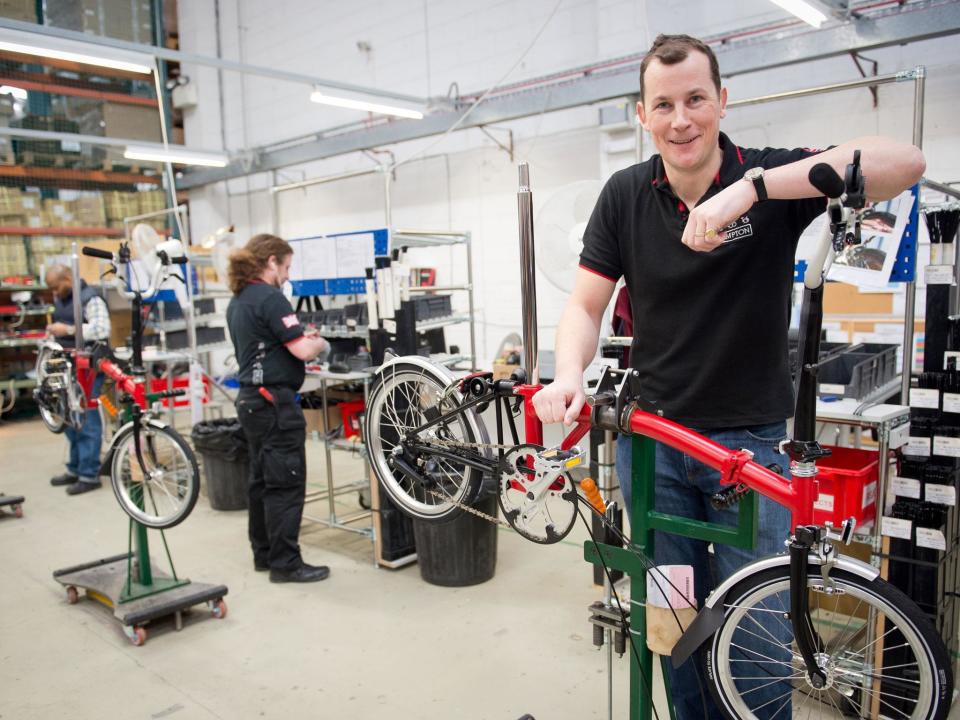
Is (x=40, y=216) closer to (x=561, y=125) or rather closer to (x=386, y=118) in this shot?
(x=386, y=118)

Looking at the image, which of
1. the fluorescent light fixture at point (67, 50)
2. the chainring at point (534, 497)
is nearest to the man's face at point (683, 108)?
the chainring at point (534, 497)

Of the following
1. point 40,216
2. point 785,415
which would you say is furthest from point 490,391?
point 40,216

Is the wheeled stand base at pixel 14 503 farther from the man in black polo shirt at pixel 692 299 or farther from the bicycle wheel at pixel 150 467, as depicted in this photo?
the man in black polo shirt at pixel 692 299

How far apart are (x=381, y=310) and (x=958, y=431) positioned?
2.31 meters

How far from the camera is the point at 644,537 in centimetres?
141

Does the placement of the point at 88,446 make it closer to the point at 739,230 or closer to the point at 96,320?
the point at 96,320

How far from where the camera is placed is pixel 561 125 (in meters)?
6.47

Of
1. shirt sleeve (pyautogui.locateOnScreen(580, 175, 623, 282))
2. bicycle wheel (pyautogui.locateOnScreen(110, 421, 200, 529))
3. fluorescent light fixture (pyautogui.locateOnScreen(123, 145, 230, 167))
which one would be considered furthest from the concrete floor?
fluorescent light fixture (pyautogui.locateOnScreen(123, 145, 230, 167))

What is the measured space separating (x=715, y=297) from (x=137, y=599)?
2883 mm

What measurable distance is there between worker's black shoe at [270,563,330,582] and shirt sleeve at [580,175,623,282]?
106 inches

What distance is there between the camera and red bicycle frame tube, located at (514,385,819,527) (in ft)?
3.94

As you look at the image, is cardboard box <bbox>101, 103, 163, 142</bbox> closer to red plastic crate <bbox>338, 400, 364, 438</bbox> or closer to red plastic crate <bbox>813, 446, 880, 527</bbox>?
red plastic crate <bbox>338, 400, 364, 438</bbox>

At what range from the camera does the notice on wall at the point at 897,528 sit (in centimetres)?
236

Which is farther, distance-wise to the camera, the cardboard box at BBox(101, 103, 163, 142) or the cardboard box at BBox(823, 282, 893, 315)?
the cardboard box at BBox(101, 103, 163, 142)
